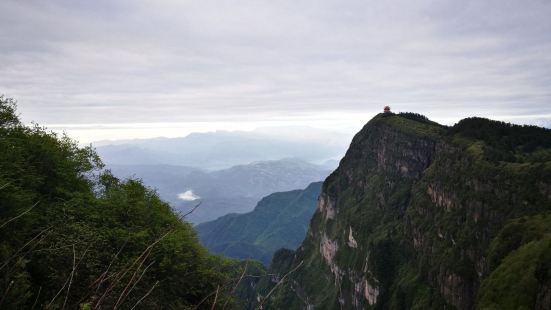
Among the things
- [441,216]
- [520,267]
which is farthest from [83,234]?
[441,216]

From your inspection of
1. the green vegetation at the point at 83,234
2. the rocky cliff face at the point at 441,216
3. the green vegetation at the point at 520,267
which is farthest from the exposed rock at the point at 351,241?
the green vegetation at the point at 83,234

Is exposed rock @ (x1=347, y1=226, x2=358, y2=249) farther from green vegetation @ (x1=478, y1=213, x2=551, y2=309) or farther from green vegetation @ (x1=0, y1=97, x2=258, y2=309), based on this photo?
green vegetation @ (x1=0, y1=97, x2=258, y2=309)

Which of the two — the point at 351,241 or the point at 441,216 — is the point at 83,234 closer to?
the point at 441,216

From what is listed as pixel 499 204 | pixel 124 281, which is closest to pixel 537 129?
pixel 499 204

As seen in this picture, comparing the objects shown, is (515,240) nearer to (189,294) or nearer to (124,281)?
(189,294)

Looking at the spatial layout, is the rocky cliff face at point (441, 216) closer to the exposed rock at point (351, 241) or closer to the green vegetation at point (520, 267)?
the green vegetation at point (520, 267)

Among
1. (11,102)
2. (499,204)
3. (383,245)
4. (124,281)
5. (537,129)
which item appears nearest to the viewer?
(124,281)
